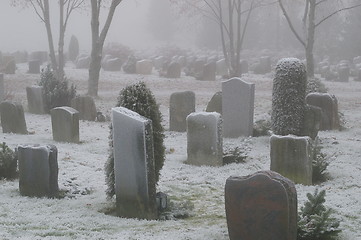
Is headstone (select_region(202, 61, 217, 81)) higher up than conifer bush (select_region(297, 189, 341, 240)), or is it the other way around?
headstone (select_region(202, 61, 217, 81))

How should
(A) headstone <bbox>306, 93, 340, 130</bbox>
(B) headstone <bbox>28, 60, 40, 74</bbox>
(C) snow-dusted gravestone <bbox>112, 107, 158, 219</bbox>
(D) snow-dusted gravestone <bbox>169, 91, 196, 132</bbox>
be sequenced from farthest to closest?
(B) headstone <bbox>28, 60, 40, 74</bbox> < (D) snow-dusted gravestone <bbox>169, 91, 196, 132</bbox> < (A) headstone <bbox>306, 93, 340, 130</bbox> < (C) snow-dusted gravestone <bbox>112, 107, 158, 219</bbox>

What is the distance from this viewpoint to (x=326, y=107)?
1327 cm

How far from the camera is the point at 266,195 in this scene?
522cm

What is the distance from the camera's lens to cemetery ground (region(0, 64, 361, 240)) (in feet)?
19.7

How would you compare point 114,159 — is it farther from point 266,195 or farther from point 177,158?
point 177,158

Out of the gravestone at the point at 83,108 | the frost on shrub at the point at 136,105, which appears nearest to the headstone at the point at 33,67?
the gravestone at the point at 83,108

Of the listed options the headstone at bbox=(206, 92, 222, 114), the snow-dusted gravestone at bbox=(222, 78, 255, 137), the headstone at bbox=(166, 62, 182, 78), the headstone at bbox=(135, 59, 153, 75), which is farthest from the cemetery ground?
the headstone at bbox=(135, 59, 153, 75)

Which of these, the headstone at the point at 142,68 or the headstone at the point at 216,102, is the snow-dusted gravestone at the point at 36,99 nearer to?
the headstone at the point at 216,102

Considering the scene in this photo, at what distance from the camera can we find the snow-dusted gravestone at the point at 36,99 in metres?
15.7

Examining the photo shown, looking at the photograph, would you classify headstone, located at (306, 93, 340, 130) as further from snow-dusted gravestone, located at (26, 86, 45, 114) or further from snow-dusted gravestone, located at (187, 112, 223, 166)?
snow-dusted gravestone, located at (26, 86, 45, 114)

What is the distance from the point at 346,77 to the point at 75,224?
916 inches

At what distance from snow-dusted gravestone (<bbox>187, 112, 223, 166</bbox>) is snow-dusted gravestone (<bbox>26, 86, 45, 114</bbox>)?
7022mm

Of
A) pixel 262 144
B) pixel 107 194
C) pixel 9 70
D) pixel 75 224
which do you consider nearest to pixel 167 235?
pixel 75 224

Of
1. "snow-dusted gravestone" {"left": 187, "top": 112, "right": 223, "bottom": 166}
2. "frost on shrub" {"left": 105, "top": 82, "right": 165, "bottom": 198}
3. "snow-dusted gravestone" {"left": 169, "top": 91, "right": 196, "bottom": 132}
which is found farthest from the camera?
"snow-dusted gravestone" {"left": 169, "top": 91, "right": 196, "bottom": 132}
